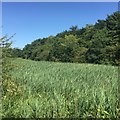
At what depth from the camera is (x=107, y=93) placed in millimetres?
8586

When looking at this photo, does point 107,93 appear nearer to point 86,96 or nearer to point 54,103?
point 86,96

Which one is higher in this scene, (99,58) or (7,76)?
(99,58)

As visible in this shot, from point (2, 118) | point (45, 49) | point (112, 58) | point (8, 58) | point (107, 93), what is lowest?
point (2, 118)

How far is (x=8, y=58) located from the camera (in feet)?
32.5

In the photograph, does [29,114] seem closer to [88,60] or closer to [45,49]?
[88,60]

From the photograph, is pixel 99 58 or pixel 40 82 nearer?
pixel 40 82

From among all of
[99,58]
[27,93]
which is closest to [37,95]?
[27,93]

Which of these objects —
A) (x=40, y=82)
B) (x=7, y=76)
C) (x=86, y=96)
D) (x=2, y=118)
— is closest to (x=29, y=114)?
(x=2, y=118)

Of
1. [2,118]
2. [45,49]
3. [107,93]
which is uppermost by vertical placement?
[45,49]

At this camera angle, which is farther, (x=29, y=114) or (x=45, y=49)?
(x=45, y=49)

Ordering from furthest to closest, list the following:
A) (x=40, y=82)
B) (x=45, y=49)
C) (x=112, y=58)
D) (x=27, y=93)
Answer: (x=45, y=49) → (x=112, y=58) → (x=40, y=82) → (x=27, y=93)

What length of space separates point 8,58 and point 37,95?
129 cm

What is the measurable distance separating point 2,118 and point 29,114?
64 cm

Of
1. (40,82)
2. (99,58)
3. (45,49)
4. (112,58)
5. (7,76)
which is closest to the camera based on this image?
(7,76)
